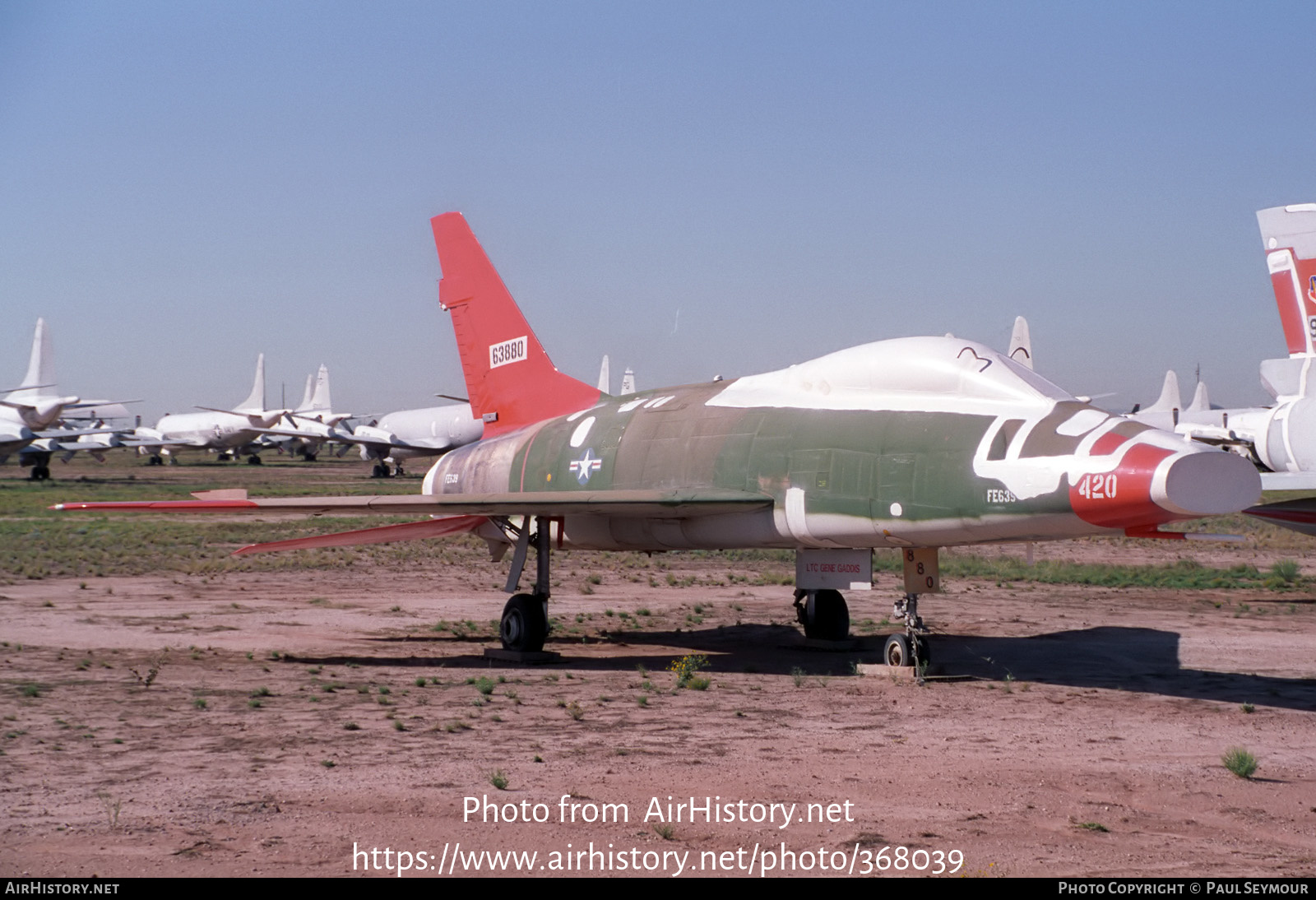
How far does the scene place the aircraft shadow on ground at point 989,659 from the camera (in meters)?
11.8

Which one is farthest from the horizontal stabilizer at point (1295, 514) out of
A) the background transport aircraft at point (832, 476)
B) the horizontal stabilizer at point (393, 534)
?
the horizontal stabilizer at point (393, 534)

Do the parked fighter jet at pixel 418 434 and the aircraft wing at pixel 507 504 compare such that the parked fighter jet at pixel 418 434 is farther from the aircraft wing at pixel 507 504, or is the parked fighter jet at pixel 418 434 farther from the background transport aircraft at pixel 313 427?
the aircraft wing at pixel 507 504

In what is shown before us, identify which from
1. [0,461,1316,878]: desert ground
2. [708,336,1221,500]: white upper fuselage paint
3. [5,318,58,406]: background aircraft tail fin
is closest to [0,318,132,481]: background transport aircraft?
[5,318,58,406]: background aircraft tail fin

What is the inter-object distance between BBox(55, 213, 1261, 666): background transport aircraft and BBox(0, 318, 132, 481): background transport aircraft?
51925 mm

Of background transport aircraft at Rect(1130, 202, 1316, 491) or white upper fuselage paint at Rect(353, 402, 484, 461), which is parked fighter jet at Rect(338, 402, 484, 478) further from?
background transport aircraft at Rect(1130, 202, 1316, 491)

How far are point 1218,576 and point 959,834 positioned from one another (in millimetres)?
19335

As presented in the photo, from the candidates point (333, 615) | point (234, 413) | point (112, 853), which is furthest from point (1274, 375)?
point (234, 413)

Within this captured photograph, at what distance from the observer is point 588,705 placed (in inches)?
421

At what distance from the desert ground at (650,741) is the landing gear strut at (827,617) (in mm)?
339

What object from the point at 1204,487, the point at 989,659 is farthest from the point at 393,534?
the point at 1204,487

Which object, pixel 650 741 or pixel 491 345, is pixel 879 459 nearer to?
pixel 650 741

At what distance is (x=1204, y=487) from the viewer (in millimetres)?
9016

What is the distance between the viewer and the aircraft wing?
12414mm

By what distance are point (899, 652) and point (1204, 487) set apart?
4007 mm
